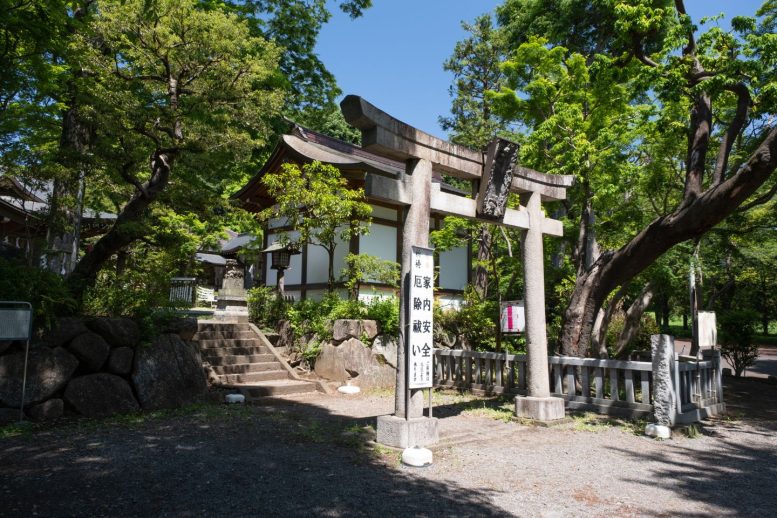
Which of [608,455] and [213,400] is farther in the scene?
[213,400]

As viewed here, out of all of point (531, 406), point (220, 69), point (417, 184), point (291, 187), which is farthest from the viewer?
point (291, 187)

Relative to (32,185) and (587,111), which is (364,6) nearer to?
(587,111)

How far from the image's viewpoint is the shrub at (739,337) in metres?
14.2

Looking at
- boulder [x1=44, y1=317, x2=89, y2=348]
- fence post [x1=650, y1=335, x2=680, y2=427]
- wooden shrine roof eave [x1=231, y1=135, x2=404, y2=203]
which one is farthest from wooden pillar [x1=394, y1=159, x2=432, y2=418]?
wooden shrine roof eave [x1=231, y1=135, x2=404, y2=203]

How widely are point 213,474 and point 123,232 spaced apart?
5.17m

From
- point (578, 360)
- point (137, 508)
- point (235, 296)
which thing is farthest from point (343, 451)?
point (235, 296)

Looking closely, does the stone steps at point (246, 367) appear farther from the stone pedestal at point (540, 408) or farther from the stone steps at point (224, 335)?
the stone pedestal at point (540, 408)

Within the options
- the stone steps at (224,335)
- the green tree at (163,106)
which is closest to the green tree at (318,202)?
the green tree at (163,106)

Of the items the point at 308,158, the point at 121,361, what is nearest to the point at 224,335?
the point at 121,361

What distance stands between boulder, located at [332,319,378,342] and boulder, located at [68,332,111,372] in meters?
5.06

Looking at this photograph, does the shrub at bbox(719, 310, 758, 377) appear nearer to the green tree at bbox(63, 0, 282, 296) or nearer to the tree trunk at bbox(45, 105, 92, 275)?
the green tree at bbox(63, 0, 282, 296)

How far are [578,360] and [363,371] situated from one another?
4.83 m

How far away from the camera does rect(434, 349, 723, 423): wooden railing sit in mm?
7395

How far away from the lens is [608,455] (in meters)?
5.75
